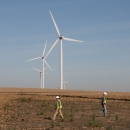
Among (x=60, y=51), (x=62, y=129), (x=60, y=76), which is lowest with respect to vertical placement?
(x=62, y=129)

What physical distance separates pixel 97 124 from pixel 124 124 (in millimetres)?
2107

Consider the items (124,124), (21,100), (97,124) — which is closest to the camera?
(97,124)

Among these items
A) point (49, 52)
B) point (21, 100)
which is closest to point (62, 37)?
point (49, 52)

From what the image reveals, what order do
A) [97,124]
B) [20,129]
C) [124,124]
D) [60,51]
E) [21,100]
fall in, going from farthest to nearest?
[60,51] → [21,100] → [124,124] → [97,124] → [20,129]

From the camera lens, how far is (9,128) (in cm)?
1788

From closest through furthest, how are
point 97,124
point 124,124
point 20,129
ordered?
point 20,129, point 97,124, point 124,124

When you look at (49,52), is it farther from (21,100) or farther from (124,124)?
(124,124)

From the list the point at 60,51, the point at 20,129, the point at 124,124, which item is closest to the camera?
the point at 20,129

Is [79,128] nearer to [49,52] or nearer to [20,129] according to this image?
[20,129]

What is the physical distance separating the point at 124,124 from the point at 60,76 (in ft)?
146

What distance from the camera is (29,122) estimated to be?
20.8 meters

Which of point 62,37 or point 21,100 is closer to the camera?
point 21,100

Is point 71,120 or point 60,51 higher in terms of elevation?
point 60,51

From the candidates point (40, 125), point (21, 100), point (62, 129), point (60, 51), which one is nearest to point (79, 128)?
point (62, 129)
